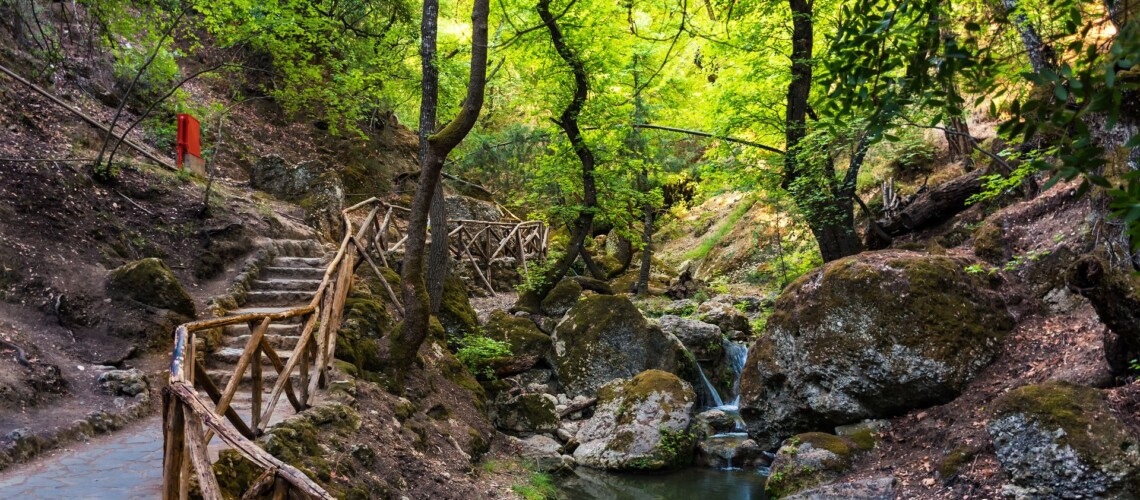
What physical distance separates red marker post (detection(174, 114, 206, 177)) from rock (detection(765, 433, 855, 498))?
993 cm

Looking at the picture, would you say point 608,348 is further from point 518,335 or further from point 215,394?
point 215,394

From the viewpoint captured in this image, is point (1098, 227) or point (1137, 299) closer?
point (1137, 299)

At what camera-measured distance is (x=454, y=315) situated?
36.3ft

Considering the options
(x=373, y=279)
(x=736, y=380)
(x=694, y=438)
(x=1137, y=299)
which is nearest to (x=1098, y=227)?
(x=1137, y=299)

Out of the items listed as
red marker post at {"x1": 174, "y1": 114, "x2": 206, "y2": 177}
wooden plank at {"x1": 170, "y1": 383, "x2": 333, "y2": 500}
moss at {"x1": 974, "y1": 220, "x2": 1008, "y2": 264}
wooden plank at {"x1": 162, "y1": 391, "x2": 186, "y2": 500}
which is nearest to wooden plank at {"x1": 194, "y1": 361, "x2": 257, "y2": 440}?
wooden plank at {"x1": 162, "y1": 391, "x2": 186, "y2": 500}

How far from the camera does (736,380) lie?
1176 centimetres

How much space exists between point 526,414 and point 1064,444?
6.71 metres

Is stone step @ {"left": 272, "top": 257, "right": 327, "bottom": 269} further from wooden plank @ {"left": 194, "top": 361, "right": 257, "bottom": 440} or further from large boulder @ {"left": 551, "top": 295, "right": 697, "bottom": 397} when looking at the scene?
wooden plank @ {"left": 194, "top": 361, "right": 257, "bottom": 440}

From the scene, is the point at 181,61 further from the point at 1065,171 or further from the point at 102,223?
the point at 1065,171

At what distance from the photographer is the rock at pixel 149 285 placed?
268 inches

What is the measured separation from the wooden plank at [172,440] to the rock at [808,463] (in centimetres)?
588

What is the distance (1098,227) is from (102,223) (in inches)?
425

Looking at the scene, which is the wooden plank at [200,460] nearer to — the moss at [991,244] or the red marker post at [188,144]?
the red marker post at [188,144]

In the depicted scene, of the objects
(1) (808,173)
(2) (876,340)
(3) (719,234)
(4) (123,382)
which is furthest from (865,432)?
(3) (719,234)
